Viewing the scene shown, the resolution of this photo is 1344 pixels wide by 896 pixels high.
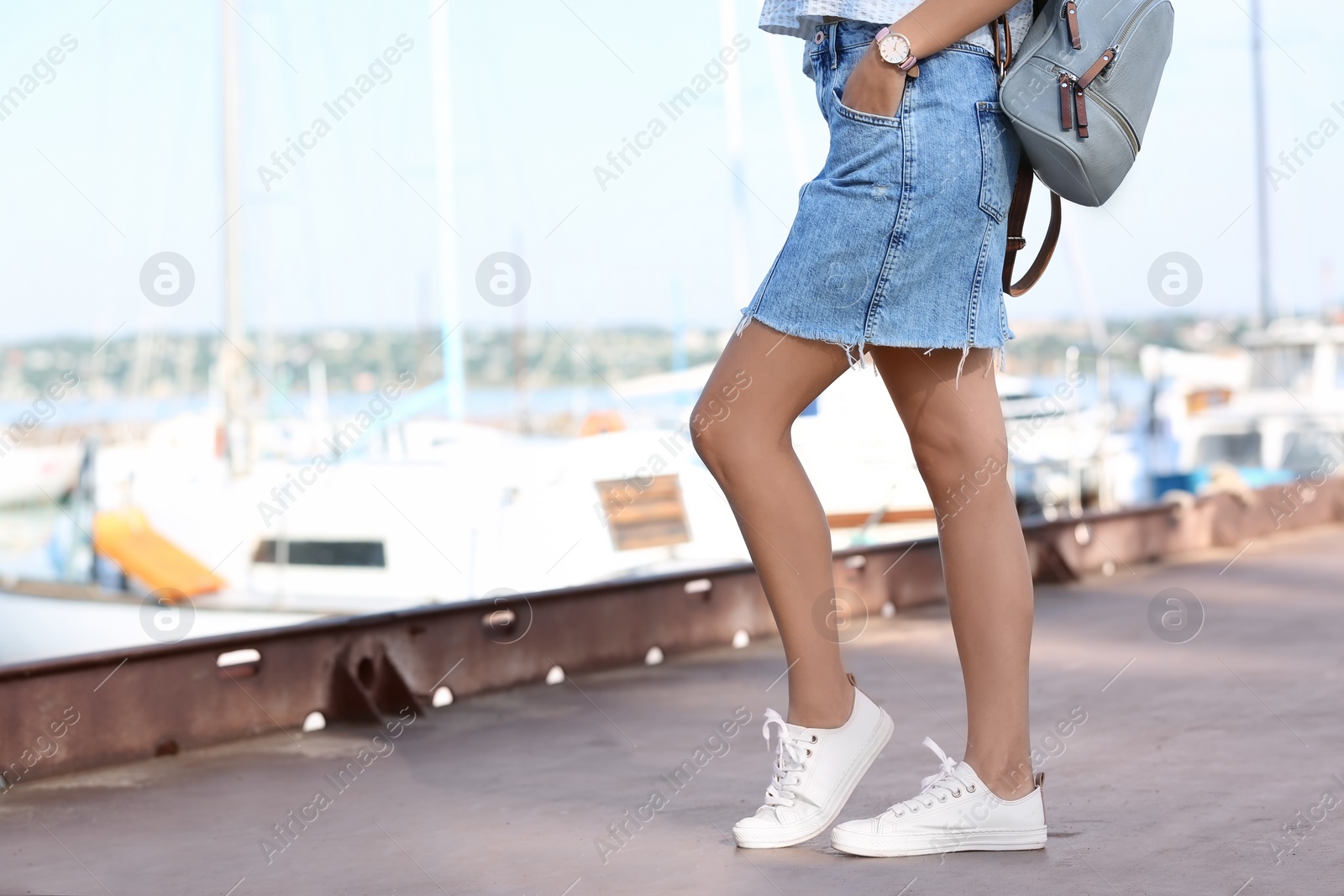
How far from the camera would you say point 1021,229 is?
1.69 m

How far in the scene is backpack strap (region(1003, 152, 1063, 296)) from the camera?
5.42 ft

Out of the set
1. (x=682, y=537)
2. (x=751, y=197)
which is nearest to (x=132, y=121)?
(x=751, y=197)

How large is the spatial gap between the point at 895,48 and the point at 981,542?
0.59 metres

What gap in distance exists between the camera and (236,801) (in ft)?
6.31

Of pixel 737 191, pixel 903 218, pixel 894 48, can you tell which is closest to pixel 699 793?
pixel 903 218

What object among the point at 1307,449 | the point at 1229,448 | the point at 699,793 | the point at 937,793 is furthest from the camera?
the point at 1229,448

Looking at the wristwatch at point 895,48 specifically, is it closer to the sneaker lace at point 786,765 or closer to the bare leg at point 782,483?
the bare leg at point 782,483

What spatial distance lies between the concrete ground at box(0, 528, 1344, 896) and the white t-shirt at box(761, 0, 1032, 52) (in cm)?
96

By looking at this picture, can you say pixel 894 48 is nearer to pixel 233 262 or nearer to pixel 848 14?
pixel 848 14

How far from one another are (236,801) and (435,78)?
9981mm

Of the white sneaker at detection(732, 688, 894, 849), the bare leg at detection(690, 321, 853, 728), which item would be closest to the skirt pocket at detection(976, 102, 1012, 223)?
the bare leg at detection(690, 321, 853, 728)

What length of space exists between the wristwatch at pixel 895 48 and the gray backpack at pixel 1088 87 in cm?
13

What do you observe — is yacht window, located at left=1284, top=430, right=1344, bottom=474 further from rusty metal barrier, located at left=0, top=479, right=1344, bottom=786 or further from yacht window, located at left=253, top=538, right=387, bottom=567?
rusty metal barrier, located at left=0, top=479, right=1344, bottom=786

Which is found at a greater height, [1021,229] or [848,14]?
[848,14]
